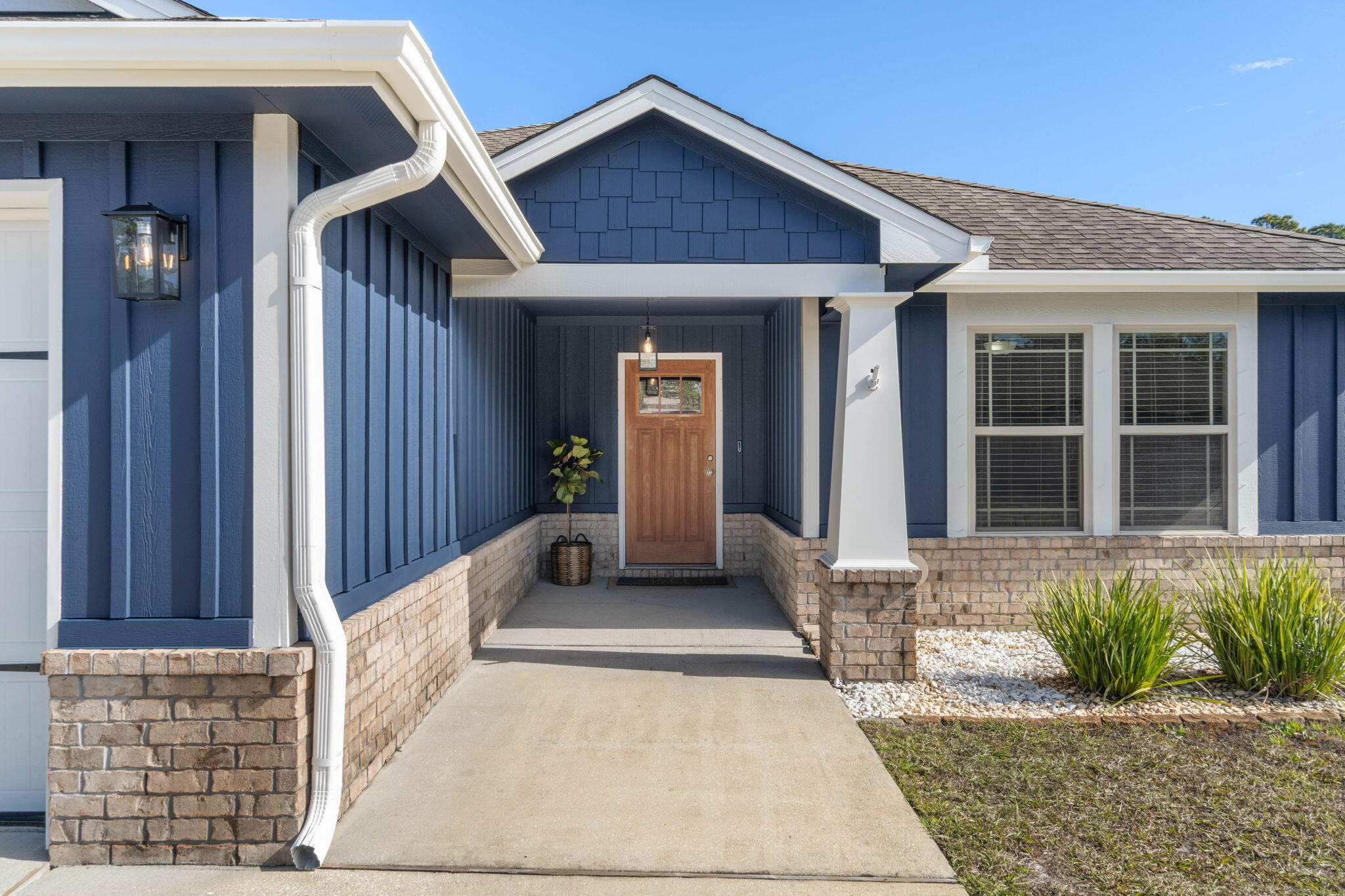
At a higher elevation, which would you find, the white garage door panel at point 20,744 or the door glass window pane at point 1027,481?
the door glass window pane at point 1027,481

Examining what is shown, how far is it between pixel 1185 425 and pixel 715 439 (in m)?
4.08

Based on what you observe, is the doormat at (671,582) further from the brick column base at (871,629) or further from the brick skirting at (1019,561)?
the brick column base at (871,629)

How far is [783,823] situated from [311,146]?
308 cm

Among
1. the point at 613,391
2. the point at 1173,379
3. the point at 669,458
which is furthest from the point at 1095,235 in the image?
the point at 613,391

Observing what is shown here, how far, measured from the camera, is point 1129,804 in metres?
2.99

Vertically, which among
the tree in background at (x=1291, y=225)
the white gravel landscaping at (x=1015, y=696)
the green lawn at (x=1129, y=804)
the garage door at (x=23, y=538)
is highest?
the tree in background at (x=1291, y=225)

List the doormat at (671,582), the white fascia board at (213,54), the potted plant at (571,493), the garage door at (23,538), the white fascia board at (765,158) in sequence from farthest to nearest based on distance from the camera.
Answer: the potted plant at (571,493)
the doormat at (671,582)
the white fascia board at (765,158)
the garage door at (23,538)
the white fascia board at (213,54)

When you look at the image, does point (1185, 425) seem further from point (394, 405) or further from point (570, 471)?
point (394, 405)

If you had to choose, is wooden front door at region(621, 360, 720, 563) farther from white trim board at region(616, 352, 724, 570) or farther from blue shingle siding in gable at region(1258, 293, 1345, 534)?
blue shingle siding in gable at region(1258, 293, 1345, 534)

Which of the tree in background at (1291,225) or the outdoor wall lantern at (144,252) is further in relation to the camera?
the tree in background at (1291,225)

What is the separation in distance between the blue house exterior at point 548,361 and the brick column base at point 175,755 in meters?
0.05

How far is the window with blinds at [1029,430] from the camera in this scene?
589 cm

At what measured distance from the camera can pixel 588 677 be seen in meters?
4.55

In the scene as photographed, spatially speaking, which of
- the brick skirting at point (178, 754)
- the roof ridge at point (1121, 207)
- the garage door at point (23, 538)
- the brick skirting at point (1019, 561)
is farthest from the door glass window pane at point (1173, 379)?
the garage door at point (23, 538)
